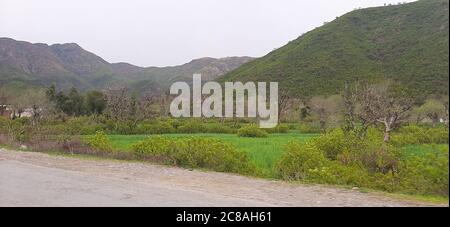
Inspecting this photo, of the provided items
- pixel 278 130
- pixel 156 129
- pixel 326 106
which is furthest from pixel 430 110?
pixel 156 129

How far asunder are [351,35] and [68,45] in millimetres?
149400

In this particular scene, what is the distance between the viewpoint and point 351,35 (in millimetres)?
78375

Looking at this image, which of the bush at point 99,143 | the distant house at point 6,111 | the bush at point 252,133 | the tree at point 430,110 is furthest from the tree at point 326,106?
the distant house at point 6,111

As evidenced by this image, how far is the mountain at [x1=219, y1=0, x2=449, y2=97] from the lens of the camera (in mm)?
58281

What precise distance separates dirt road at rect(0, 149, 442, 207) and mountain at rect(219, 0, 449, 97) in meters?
43.0

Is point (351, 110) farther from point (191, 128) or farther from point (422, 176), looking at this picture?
point (422, 176)

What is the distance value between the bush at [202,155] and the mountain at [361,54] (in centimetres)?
4010

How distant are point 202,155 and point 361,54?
195ft

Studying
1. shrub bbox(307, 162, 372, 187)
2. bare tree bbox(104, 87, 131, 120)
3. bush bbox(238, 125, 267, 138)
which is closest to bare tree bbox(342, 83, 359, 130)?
bush bbox(238, 125, 267, 138)

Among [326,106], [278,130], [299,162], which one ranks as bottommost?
[278,130]

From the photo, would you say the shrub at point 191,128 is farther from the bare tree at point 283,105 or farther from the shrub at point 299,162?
the shrub at point 299,162

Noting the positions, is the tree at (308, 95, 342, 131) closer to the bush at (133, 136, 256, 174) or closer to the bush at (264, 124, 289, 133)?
the bush at (264, 124, 289, 133)

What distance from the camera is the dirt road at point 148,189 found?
909 centimetres

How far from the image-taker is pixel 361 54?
70.2 m
